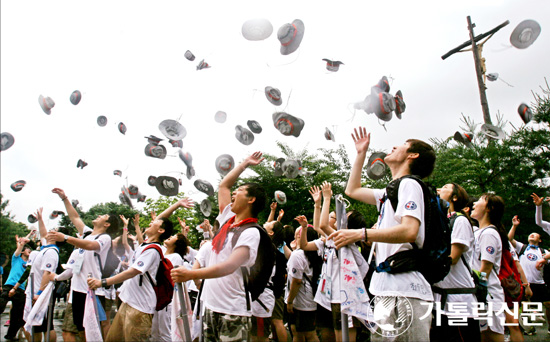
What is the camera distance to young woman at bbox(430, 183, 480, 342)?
317 centimetres

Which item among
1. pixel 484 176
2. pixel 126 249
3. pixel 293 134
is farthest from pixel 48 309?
pixel 484 176

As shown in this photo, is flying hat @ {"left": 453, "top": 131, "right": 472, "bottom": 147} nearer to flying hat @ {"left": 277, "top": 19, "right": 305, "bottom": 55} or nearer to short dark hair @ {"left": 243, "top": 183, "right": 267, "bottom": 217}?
flying hat @ {"left": 277, "top": 19, "right": 305, "bottom": 55}

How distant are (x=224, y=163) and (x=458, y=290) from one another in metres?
6.05

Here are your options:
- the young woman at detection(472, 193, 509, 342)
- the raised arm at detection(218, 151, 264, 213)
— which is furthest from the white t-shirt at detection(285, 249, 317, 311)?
the raised arm at detection(218, 151, 264, 213)

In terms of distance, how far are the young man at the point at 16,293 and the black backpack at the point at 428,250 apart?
8728 mm

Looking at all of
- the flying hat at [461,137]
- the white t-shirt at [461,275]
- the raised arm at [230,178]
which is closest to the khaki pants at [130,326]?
the raised arm at [230,178]

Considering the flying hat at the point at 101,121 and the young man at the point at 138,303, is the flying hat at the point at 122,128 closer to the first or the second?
the flying hat at the point at 101,121

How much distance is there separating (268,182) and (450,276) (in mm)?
23462

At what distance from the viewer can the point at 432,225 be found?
8.34 feet

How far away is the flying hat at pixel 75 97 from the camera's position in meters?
8.35

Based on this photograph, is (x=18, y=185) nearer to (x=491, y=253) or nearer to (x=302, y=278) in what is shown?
(x=302, y=278)

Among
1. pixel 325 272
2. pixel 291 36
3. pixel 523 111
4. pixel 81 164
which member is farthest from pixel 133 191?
pixel 523 111

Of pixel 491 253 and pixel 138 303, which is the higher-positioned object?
pixel 491 253

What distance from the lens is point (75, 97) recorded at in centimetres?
841
